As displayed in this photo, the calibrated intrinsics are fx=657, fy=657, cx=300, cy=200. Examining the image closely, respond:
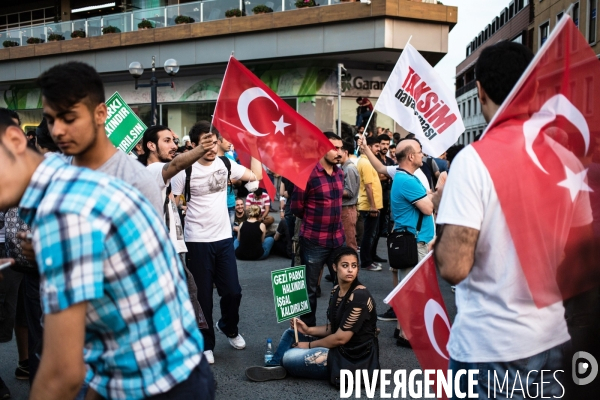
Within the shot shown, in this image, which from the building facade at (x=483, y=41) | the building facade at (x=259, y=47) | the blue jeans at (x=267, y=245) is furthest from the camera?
the building facade at (x=483, y=41)

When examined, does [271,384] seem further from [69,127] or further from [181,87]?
[181,87]

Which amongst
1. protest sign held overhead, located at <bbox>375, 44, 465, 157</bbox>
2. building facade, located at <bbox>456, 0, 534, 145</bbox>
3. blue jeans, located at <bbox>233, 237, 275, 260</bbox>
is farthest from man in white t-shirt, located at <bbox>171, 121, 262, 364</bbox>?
building facade, located at <bbox>456, 0, 534, 145</bbox>

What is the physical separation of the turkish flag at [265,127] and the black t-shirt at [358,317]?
1.31m

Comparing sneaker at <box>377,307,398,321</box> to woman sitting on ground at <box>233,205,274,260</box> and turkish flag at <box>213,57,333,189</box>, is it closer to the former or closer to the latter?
turkish flag at <box>213,57,333,189</box>

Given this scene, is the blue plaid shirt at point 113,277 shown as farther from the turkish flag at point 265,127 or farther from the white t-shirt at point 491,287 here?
the turkish flag at point 265,127

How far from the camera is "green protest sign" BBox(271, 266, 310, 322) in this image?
5.48 m

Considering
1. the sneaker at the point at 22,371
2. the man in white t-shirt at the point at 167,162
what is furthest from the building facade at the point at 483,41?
the sneaker at the point at 22,371

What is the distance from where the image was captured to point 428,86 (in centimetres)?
687

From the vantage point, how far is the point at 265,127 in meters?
5.70

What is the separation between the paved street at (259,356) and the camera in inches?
197

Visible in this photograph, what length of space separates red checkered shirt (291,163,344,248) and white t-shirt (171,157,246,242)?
3.76 feet

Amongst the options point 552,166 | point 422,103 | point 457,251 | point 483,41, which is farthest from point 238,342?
point 483,41

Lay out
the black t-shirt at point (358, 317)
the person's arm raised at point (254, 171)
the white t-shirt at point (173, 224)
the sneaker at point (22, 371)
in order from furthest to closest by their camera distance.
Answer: the person's arm raised at point (254, 171), the sneaker at point (22, 371), the black t-shirt at point (358, 317), the white t-shirt at point (173, 224)

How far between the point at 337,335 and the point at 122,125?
3611 millimetres
